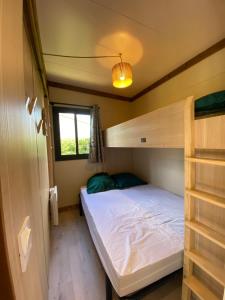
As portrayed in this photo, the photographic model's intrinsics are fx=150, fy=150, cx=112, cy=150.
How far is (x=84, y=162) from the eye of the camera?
354 cm

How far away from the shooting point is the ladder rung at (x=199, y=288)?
1095 millimetres

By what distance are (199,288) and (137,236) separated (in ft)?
1.97

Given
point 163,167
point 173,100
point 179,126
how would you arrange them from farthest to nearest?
point 163,167 < point 173,100 < point 179,126

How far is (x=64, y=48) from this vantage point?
1978 millimetres

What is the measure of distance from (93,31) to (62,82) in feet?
5.66

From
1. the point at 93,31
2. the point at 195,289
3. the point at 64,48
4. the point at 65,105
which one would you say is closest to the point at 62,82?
the point at 65,105

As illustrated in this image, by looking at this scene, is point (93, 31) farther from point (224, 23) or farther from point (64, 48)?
point (224, 23)

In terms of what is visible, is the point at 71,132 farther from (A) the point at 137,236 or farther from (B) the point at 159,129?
(A) the point at 137,236

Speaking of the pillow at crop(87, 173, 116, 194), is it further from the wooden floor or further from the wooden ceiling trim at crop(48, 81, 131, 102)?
the wooden ceiling trim at crop(48, 81, 131, 102)

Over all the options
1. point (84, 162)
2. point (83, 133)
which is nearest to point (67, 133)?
point (83, 133)

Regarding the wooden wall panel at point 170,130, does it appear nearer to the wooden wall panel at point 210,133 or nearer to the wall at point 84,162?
the wooden wall panel at point 210,133

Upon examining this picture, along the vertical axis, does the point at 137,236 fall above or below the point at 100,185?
below

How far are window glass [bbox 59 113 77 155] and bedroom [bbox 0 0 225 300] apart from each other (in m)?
0.02

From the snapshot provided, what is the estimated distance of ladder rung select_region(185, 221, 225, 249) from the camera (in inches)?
37.7
